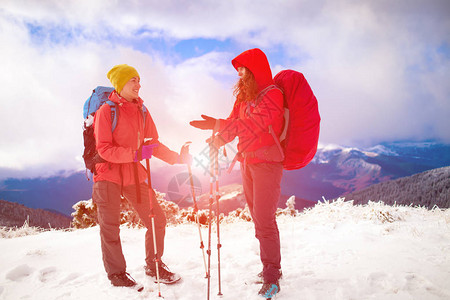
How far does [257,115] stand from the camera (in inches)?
119

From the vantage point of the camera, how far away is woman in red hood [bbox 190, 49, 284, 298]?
3.05 metres

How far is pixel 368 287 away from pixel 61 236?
24.1ft

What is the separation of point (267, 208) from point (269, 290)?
3.29 feet

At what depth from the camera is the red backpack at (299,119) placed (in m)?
3.08

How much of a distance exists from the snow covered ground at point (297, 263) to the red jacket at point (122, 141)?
167 centimetres

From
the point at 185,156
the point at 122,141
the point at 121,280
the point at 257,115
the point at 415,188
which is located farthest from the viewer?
the point at 415,188

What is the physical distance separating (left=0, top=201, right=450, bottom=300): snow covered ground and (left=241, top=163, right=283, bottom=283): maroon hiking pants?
38cm

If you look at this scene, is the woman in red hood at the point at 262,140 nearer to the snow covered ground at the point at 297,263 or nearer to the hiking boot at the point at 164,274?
the snow covered ground at the point at 297,263

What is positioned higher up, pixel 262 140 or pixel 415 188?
pixel 262 140

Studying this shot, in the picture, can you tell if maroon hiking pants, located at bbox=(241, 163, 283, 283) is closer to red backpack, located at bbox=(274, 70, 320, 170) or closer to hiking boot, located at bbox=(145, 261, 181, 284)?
red backpack, located at bbox=(274, 70, 320, 170)

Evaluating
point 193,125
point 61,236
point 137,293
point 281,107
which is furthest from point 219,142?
point 61,236

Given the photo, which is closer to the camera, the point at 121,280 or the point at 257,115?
the point at 257,115

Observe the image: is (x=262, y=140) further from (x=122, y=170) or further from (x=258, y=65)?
(x=122, y=170)

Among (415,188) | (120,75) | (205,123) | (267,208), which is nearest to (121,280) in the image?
(267,208)
